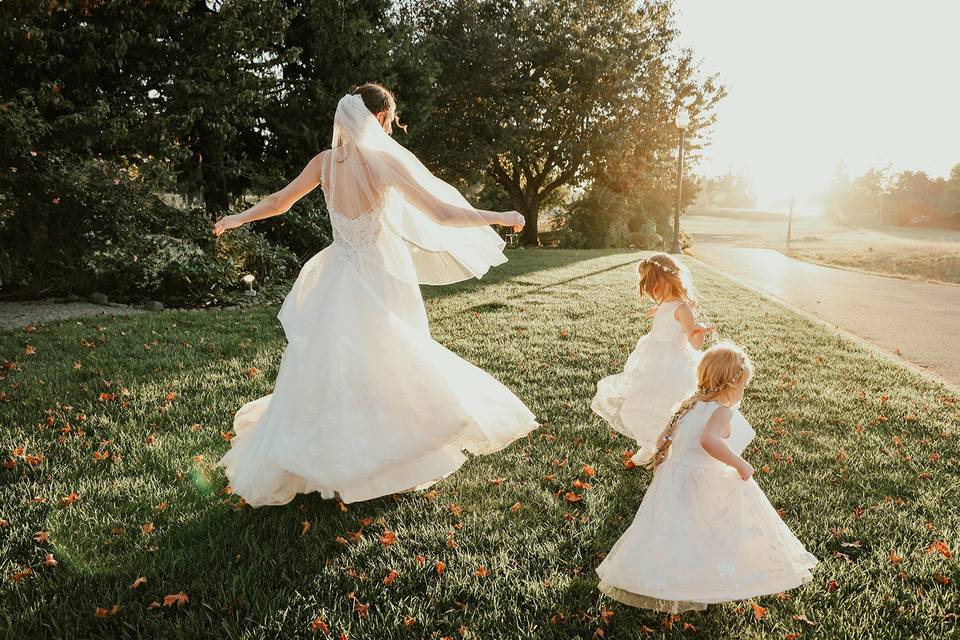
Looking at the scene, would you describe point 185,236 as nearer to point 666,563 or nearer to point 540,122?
point 666,563

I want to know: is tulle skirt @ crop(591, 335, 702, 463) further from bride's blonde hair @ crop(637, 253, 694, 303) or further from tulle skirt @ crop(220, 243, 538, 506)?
tulle skirt @ crop(220, 243, 538, 506)

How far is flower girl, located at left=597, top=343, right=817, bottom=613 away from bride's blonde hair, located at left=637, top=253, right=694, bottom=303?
159 centimetres

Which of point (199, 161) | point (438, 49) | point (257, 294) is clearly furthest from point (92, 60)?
point (438, 49)

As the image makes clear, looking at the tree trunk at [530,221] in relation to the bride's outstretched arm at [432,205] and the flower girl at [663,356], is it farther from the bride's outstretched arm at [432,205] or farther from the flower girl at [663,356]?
the bride's outstretched arm at [432,205]

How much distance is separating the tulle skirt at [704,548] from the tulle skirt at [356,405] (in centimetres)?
115

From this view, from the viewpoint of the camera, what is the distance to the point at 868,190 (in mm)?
96250

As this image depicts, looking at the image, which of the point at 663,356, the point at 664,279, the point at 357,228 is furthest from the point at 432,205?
the point at 663,356

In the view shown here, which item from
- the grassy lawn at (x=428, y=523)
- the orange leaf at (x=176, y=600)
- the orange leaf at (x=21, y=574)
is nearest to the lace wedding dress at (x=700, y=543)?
the grassy lawn at (x=428, y=523)

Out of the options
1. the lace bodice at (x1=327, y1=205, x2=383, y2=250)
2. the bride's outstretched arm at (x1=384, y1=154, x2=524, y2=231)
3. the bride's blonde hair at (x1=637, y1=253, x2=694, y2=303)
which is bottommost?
the bride's blonde hair at (x1=637, y1=253, x2=694, y2=303)

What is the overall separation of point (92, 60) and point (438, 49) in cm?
1473

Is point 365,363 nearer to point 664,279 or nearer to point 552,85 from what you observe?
point 664,279

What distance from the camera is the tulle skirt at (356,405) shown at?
333 cm

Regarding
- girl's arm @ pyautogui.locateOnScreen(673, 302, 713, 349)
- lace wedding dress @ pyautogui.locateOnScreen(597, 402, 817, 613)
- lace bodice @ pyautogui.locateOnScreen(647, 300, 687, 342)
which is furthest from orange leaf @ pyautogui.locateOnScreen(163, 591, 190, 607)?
girl's arm @ pyautogui.locateOnScreen(673, 302, 713, 349)

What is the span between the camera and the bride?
3.35 m
